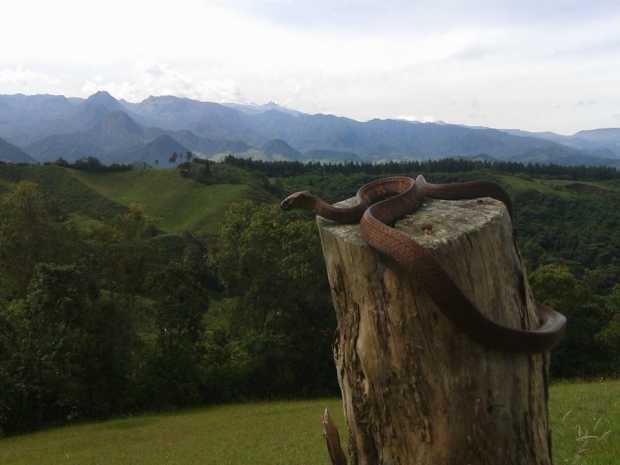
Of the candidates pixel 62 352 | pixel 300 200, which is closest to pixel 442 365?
pixel 300 200

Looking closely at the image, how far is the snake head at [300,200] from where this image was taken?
3.45 m

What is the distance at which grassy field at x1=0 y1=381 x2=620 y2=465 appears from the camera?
10715mm

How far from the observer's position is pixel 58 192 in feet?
336

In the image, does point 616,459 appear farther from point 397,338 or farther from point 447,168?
point 447,168

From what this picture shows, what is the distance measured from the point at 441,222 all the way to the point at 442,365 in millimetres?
745

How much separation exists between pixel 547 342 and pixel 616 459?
17.9 feet

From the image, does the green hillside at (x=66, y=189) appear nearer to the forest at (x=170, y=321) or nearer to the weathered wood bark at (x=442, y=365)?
the forest at (x=170, y=321)

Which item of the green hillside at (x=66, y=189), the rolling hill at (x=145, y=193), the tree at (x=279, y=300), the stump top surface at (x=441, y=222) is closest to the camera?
the stump top surface at (x=441, y=222)

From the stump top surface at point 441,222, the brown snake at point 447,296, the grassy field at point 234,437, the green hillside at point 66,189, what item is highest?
the stump top surface at point 441,222

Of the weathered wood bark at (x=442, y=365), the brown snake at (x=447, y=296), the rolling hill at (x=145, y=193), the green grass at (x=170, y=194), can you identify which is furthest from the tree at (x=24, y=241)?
the green grass at (x=170, y=194)

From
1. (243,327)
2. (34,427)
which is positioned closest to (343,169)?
(243,327)

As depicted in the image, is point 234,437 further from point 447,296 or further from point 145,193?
point 145,193

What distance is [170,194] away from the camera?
361 feet

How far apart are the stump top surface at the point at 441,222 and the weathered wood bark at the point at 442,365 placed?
11 millimetres
